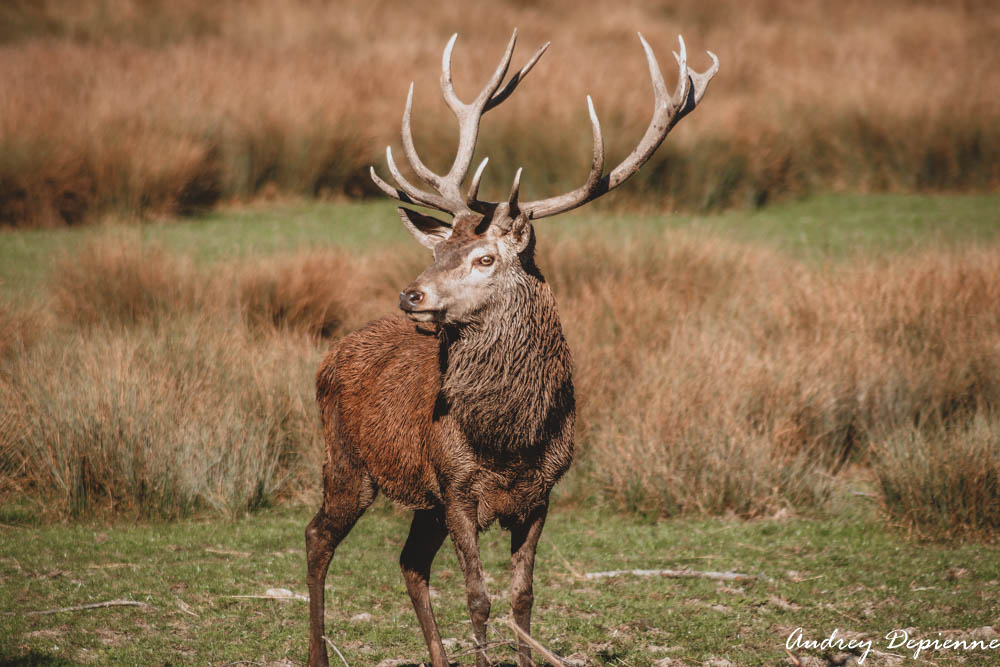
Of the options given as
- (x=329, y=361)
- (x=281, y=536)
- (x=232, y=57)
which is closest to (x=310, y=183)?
(x=232, y=57)

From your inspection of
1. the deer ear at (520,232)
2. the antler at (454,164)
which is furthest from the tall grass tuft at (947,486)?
the deer ear at (520,232)

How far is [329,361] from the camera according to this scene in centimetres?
642

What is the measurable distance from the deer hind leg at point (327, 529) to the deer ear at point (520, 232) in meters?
1.50

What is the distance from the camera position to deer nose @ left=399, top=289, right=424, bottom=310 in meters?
5.06

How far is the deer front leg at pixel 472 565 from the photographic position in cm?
531

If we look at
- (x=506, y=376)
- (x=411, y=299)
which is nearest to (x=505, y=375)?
(x=506, y=376)

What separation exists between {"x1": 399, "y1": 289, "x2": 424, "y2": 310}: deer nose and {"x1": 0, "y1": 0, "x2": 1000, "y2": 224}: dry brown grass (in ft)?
39.9

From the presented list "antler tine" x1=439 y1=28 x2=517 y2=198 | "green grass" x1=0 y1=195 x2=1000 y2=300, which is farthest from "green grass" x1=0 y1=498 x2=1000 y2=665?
"green grass" x1=0 y1=195 x2=1000 y2=300

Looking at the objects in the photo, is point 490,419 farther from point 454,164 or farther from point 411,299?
point 454,164

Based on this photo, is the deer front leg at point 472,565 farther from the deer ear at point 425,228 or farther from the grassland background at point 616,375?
the grassland background at point 616,375

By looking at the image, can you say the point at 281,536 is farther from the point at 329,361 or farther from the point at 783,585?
the point at 783,585

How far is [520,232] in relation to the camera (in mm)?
5359

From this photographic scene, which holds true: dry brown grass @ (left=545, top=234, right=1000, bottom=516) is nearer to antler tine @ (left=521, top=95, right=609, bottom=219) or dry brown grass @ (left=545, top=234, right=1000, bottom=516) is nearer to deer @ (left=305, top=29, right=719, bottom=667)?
deer @ (left=305, top=29, right=719, bottom=667)

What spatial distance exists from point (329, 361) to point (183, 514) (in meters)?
2.86
